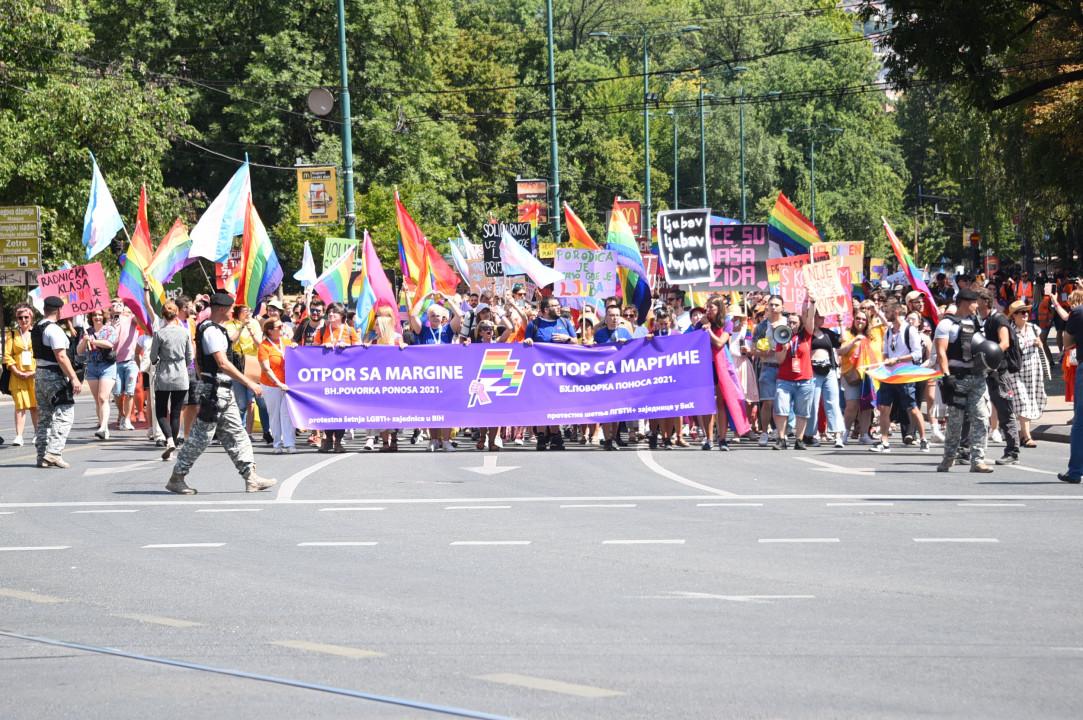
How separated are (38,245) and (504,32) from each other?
4949cm

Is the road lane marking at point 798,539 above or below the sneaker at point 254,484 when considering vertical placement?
below

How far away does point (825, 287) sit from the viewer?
19812mm

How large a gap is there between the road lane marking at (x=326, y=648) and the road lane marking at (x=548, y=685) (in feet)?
2.44

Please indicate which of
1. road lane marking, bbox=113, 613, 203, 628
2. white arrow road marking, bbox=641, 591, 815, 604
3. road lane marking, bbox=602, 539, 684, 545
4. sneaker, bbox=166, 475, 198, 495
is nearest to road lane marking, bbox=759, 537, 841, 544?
road lane marking, bbox=602, 539, 684, 545

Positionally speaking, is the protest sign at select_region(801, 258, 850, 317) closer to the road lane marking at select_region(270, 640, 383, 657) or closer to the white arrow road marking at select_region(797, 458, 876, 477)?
the white arrow road marking at select_region(797, 458, 876, 477)

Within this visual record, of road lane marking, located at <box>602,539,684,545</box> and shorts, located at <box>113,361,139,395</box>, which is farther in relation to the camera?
shorts, located at <box>113,361,139,395</box>

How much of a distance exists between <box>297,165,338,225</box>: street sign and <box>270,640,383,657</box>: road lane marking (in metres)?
23.9

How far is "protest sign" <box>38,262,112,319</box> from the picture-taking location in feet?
79.2

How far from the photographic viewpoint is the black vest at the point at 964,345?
15.1 m

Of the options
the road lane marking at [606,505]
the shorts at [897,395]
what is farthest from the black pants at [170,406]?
the shorts at [897,395]

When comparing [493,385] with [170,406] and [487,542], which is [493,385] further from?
[487,542]

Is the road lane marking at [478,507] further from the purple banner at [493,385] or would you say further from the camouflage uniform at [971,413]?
the purple banner at [493,385]

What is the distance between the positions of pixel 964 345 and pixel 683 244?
7827 mm

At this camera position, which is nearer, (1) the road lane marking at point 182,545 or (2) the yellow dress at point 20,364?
(1) the road lane marking at point 182,545
